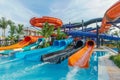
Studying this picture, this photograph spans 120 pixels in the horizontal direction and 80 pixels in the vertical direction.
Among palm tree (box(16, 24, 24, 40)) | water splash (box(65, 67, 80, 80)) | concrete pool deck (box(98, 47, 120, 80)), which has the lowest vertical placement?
water splash (box(65, 67, 80, 80))

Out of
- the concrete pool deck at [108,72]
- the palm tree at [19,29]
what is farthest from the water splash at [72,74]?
the palm tree at [19,29]

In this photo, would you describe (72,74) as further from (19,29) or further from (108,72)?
(19,29)

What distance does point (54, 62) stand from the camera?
11047 millimetres

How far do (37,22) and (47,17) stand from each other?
1500mm

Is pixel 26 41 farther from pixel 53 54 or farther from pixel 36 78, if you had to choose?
pixel 36 78

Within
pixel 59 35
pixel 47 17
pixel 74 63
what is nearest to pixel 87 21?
pixel 59 35

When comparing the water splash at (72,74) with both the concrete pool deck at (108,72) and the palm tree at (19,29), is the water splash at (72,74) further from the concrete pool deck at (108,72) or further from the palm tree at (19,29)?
the palm tree at (19,29)

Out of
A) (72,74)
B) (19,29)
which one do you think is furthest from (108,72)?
(19,29)

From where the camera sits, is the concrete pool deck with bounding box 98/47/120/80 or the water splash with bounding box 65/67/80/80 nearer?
the concrete pool deck with bounding box 98/47/120/80

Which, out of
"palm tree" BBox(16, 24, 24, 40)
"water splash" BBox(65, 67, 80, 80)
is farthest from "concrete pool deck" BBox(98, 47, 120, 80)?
"palm tree" BBox(16, 24, 24, 40)

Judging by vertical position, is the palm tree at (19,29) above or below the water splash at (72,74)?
above

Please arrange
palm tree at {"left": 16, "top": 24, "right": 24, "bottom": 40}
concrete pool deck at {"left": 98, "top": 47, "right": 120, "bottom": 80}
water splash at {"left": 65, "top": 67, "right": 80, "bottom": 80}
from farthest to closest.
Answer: palm tree at {"left": 16, "top": 24, "right": 24, "bottom": 40}
water splash at {"left": 65, "top": 67, "right": 80, "bottom": 80}
concrete pool deck at {"left": 98, "top": 47, "right": 120, "bottom": 80}

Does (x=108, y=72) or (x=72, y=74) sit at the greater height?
(x=108, y=72)

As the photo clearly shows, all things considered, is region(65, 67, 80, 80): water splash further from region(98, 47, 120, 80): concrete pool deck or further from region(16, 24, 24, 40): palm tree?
region(16, 24, 24, 40): palm tree
